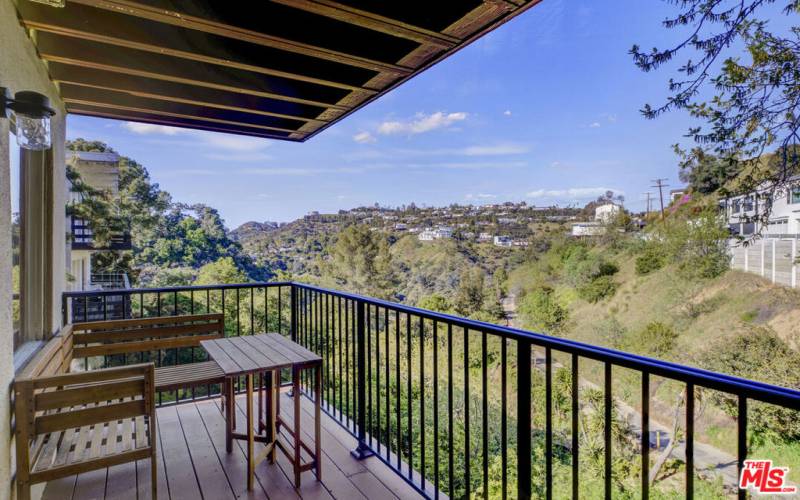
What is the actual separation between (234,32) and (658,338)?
2376 centimetres

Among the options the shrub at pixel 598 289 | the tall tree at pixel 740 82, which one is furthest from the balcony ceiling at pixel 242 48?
the shrub at pixel 598 289

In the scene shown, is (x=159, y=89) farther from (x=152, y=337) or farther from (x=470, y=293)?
(x=470, y=293)

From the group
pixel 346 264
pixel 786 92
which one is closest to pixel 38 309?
pixel 786 92

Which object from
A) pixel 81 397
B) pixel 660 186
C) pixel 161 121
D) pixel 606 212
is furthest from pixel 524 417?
pixel 606 212

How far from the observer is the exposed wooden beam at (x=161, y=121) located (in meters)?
3.29

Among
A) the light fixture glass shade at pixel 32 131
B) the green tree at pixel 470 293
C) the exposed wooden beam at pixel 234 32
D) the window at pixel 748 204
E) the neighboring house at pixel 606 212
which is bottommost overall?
the green tree at pixel 470 293

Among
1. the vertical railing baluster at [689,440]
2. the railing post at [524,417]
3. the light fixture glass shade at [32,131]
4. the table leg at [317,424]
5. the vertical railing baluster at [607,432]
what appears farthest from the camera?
the table leg at [317,424]

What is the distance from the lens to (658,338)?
20531 mm

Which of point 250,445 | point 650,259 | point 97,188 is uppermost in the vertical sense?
point 97,188

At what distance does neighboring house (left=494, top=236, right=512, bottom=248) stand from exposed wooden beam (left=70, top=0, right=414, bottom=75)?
28454 millimetres

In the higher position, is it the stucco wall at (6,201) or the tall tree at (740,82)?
the tall tree at (740,82)

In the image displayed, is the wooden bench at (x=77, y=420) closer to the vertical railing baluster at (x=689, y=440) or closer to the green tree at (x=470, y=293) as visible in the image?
the vertical railing baluster at (x=689, y=440)

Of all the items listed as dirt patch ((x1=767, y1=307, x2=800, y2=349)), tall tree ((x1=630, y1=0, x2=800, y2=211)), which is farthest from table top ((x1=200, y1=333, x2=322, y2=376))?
dirt patch ((x1=767, y1=307, x2=800, y2=349))

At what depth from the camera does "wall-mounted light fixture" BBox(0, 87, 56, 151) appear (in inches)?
65.8
